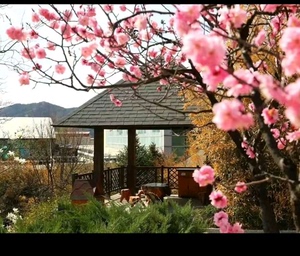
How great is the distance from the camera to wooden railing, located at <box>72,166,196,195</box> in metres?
9.16

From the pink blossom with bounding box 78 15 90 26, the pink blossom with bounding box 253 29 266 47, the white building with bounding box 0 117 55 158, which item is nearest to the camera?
the pink blossom with bounding box 253 29 266 47

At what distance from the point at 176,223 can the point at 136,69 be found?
4.41 feet

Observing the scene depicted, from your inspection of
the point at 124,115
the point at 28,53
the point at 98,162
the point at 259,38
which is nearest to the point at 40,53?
the point at 28,53

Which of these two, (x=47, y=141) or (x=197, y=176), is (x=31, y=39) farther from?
(x=47, y=141)

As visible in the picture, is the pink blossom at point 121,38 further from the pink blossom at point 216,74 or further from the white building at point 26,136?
the white building at point 26,136

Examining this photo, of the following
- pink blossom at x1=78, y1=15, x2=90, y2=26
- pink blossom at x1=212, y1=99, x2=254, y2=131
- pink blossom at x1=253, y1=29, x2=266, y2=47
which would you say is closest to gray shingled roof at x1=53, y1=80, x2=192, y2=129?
pink blossom at x1=78, y1=15, x2=90, y2=26

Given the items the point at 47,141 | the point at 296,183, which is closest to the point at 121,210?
the point at 296,183

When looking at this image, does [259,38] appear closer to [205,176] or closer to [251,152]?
[205,176]

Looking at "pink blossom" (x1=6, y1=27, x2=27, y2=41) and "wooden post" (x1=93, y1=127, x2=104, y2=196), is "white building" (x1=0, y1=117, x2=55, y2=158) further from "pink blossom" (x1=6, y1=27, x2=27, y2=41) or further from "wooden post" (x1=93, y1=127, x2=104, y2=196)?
"pink blossom" (x1=6, y1=27, x2=27, y2=41)

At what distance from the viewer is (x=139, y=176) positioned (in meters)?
10.8

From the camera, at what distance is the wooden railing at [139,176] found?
9.16 meters

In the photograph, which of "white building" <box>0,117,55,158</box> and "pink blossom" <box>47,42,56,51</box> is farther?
"white building" <box>0,117,55,158</box>

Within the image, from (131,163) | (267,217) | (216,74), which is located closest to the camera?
(216,74)
